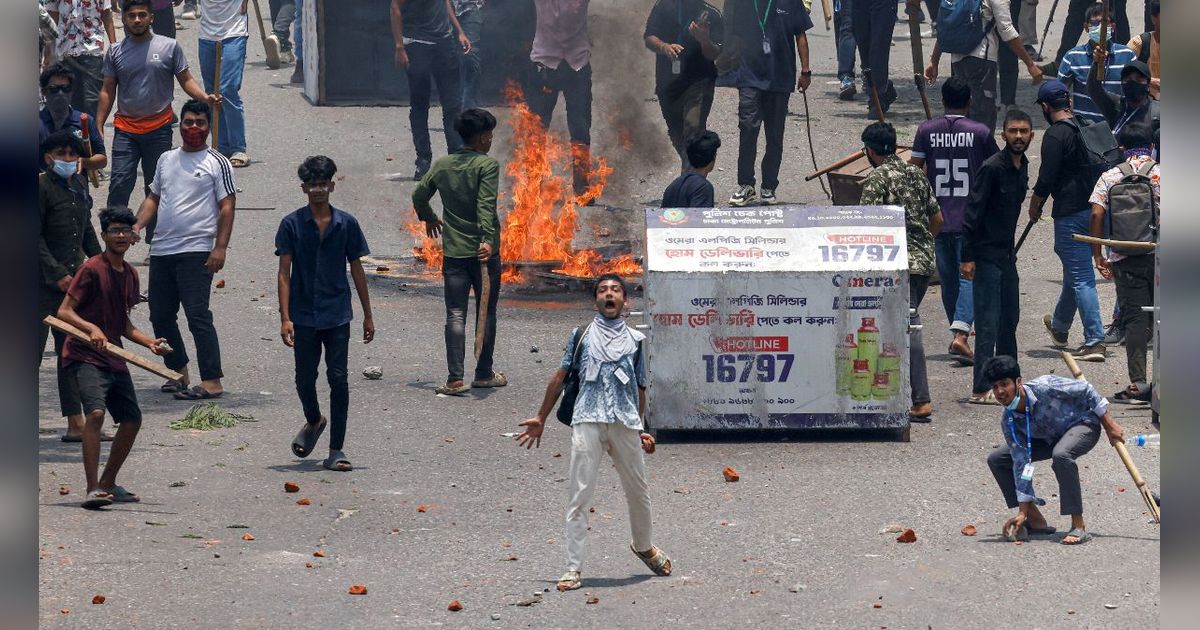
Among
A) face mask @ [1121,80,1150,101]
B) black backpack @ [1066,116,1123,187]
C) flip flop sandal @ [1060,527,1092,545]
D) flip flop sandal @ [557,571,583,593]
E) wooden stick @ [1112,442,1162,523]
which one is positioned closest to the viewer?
flip flop sandal @ [557,571,583,593]

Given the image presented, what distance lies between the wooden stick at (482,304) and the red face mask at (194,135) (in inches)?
77.6

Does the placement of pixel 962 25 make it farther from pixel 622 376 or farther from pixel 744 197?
pixel 622 376

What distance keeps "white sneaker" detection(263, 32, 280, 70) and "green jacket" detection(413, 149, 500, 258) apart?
1066 centimetres

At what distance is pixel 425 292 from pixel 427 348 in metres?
1.57

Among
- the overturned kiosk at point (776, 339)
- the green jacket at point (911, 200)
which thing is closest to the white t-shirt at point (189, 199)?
the overturned kiosk at point (776, 339)

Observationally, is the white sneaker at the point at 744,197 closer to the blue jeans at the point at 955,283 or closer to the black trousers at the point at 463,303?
the blue jeans at the point at 955,283

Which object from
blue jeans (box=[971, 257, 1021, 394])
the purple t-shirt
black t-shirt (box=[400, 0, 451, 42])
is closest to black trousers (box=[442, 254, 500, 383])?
the purple t-shirt

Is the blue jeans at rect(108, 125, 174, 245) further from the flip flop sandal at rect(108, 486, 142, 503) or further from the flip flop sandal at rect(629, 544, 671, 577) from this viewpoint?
the flip flop sandal at rect(629, 544, 671, 577)

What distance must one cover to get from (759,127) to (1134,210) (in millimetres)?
5165

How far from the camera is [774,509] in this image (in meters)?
8.38

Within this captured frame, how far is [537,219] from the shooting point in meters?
14.0

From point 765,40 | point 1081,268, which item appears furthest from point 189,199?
point 765,40

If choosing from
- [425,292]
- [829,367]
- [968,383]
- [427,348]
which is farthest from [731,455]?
[425,292]

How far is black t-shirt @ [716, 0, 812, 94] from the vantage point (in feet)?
49.4
